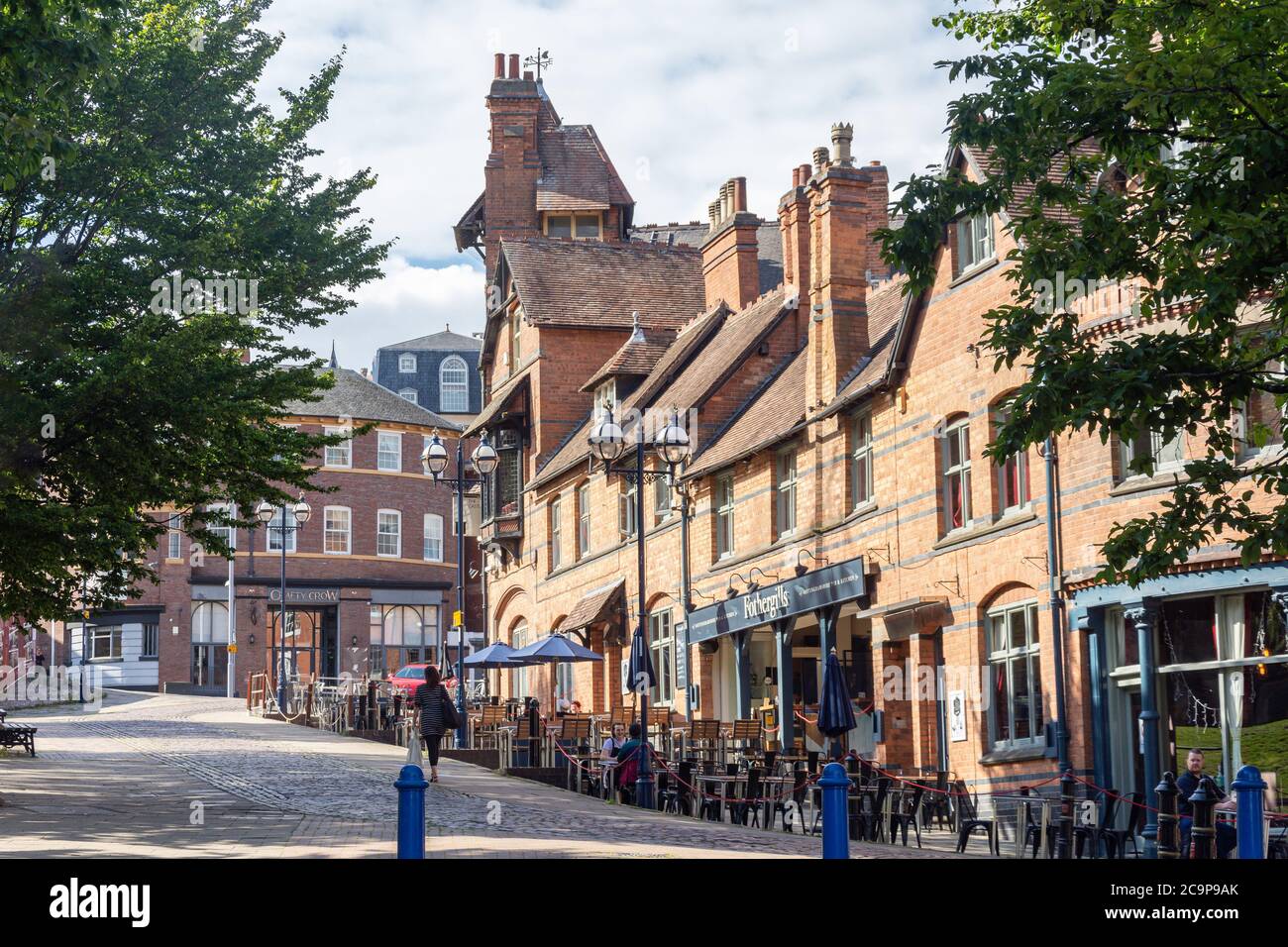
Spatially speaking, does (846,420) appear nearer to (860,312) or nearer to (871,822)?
(860,312)

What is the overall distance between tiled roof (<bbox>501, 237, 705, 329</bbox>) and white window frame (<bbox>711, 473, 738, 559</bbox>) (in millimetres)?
10755

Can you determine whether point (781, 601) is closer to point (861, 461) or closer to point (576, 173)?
point (861, 461)

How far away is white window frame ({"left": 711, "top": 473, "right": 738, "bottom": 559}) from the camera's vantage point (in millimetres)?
34875

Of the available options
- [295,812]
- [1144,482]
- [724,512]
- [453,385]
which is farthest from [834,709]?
[453,385]

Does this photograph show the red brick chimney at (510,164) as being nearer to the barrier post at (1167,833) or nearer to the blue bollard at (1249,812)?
the barrier post at (1167,833)

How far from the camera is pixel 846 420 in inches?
1170

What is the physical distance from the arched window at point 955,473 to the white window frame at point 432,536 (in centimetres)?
A: 4952

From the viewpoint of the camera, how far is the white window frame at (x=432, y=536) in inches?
2928

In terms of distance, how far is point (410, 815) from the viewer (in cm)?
1141

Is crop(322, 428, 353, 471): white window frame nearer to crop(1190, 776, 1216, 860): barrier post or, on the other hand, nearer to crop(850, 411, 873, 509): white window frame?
crop(850, 411, 873, 509): white window frame

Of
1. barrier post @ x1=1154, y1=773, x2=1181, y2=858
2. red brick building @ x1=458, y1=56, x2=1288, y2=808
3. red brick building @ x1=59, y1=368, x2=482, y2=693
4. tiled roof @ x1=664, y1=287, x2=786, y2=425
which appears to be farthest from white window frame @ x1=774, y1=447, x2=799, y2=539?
red brick building @ x1=59, y1=368, x2=482, y2=693
